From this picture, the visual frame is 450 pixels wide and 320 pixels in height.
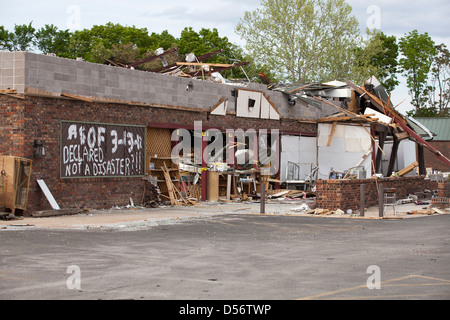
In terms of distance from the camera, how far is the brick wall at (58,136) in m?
19.0

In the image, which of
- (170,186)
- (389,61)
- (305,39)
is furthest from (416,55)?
(170,186)

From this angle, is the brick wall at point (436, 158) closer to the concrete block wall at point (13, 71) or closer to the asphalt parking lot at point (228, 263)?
the asphalt parking lot at point (228, 263)

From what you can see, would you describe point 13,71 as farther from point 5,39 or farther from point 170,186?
point 5,39

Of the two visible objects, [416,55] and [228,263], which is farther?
[416,55]

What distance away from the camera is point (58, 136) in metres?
20.3

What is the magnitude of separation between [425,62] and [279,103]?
193ft

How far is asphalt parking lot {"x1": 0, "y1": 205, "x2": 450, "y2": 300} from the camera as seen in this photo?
8.16 metres

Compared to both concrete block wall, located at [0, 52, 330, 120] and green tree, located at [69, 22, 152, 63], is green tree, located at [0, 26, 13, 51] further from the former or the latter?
concrete block wall, located at [0, 52, 330, 120]

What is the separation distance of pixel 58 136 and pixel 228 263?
11.5 m

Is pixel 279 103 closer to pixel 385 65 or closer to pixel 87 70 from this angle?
pixel 87 70

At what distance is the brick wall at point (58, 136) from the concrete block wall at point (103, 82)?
0.41m
